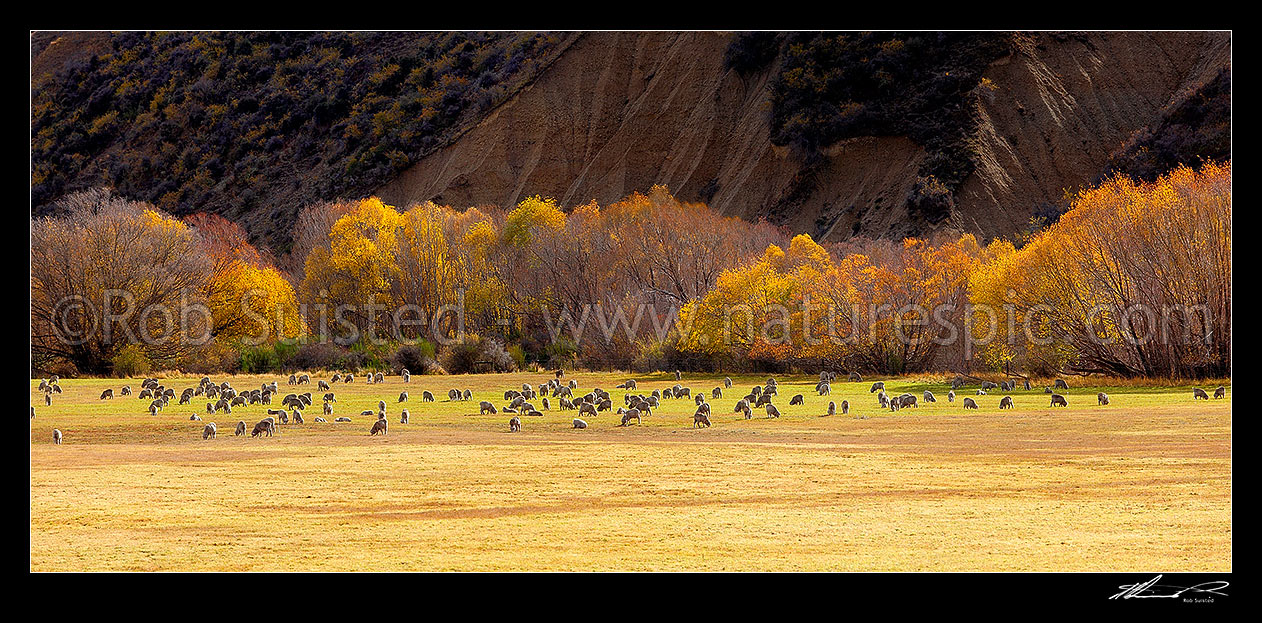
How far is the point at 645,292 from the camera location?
190ft

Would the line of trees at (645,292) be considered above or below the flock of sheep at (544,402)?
above

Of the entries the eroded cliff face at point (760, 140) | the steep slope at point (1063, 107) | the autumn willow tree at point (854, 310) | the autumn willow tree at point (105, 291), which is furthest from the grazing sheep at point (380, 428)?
the steep slope at point (1063, 107)

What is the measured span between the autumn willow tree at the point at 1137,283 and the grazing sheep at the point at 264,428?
74.3 ft

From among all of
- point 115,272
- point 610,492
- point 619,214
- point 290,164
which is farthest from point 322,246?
point 610,492

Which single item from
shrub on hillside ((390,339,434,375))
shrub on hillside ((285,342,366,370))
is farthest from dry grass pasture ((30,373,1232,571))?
shrub on hillside ((285,342,366,370))

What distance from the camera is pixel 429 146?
99.2m

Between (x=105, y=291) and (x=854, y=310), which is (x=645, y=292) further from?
(x=105, y=291)

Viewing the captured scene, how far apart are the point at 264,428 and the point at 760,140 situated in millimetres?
64404

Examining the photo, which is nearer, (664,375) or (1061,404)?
(1061,404)

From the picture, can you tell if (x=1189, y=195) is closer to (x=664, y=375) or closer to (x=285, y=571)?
(x=664, y=375)

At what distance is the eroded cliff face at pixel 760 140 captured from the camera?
74.8 meters

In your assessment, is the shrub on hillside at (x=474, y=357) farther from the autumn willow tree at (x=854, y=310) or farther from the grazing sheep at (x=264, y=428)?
the grazing sheep at (x=264, y=428)

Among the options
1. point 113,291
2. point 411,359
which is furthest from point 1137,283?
point 113,291

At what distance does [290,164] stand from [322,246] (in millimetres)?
42494
